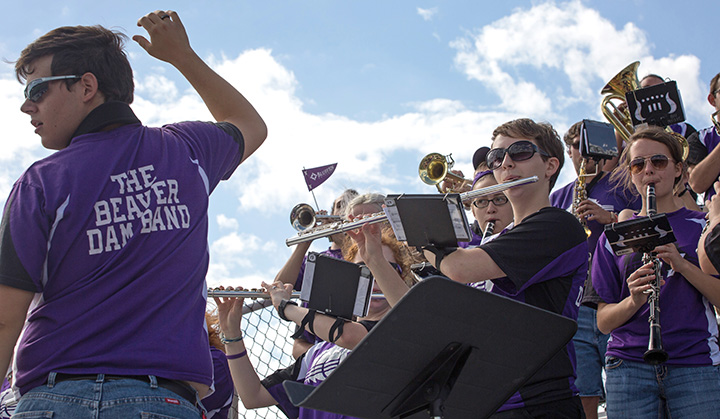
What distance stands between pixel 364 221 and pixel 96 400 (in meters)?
2.04

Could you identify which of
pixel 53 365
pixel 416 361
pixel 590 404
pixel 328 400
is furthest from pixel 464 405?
pixel 590 404

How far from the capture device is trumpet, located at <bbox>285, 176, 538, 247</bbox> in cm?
332

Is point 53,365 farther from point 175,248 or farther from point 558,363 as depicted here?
point 558,363

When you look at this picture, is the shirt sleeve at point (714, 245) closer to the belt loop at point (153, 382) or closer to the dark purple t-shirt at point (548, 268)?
the dark purple t-shirt at point (548, 268)

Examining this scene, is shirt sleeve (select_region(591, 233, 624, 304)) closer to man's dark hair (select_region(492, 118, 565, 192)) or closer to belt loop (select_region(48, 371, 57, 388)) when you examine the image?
man's dark hair (select_region(492, 118, 565, 192))

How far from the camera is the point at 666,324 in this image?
3545 millimetres

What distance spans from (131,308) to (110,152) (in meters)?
0.52

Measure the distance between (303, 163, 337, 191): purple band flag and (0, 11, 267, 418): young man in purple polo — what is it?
20.7 feet

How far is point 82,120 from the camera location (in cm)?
240

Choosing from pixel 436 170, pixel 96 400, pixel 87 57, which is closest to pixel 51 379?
pixel 96 400

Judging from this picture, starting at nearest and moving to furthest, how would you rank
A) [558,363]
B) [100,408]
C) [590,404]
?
[100,408]
[558,363]
[590,404]

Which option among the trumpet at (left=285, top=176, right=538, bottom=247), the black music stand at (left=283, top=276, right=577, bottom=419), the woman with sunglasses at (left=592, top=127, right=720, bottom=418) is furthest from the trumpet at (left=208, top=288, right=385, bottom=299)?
the black music stand at (left=283, top=276, right=577, bottom=419)

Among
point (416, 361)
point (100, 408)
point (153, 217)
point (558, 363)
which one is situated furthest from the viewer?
point (558, 363)

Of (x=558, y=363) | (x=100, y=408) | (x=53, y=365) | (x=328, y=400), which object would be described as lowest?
(x=558, y=363)
